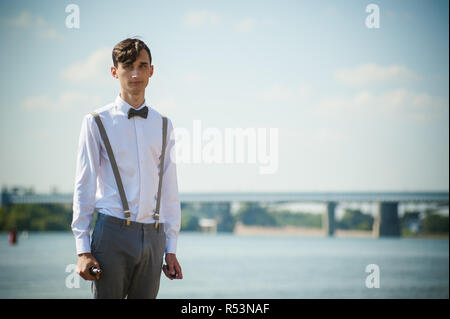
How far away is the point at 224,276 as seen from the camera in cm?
2553

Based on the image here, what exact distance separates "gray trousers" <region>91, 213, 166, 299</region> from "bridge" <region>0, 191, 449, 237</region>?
56.2 metres

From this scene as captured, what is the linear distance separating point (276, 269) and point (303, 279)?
553 centimetres

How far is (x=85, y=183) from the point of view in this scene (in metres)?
2.72

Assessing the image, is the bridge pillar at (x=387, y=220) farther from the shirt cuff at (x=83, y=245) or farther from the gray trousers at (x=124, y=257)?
the shirt cuff at (x=83, y=245)

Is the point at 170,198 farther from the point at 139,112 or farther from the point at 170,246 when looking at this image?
the point at 139,112

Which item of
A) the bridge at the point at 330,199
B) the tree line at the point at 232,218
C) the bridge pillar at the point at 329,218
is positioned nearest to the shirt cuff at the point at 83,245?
the bridge at the point at 330,199

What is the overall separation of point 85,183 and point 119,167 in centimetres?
17

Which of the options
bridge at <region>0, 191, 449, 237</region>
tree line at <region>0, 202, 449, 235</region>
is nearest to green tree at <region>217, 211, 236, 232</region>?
tree line at <region>0, 202, 449, 235</region>

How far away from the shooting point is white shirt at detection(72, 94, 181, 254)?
271 cm
